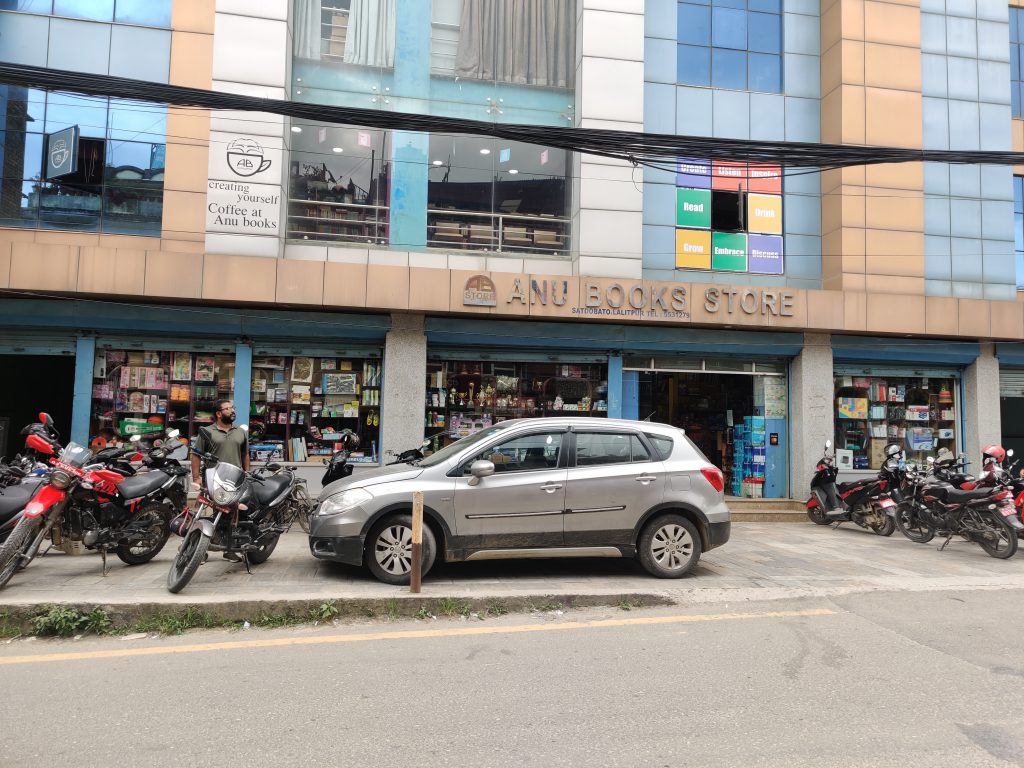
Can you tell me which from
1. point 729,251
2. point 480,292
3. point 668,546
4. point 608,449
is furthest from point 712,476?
point 729,251

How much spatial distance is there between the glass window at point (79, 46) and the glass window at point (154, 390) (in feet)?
16.2

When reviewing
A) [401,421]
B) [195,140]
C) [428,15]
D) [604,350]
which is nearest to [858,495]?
[604,350]

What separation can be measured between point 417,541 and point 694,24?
42.4 ft

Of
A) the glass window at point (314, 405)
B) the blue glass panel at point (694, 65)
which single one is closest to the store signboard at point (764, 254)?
the blue glass panel at point (694, 65)

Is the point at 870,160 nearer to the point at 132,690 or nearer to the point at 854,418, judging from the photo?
the point at 854,418

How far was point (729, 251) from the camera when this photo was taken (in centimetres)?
1355

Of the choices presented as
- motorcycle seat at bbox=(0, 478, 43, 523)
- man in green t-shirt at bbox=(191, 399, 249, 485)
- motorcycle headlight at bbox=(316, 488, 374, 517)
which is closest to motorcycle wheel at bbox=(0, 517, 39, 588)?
motorcycle seat at bbox=(0, 478, 43, 523)

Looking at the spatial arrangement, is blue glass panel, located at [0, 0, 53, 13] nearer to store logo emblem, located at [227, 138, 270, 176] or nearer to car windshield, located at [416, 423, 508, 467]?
store logo emblem, located at [227, 138, 270, 176]

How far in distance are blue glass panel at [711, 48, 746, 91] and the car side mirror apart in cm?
1114

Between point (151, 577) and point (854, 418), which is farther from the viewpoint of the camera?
point (854, 418)

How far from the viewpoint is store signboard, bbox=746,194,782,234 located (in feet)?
44.9

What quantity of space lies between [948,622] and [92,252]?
1221 centimetres

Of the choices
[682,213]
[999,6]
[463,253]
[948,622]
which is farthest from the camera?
[999,6]

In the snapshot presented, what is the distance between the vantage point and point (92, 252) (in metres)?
Result: 10.4
